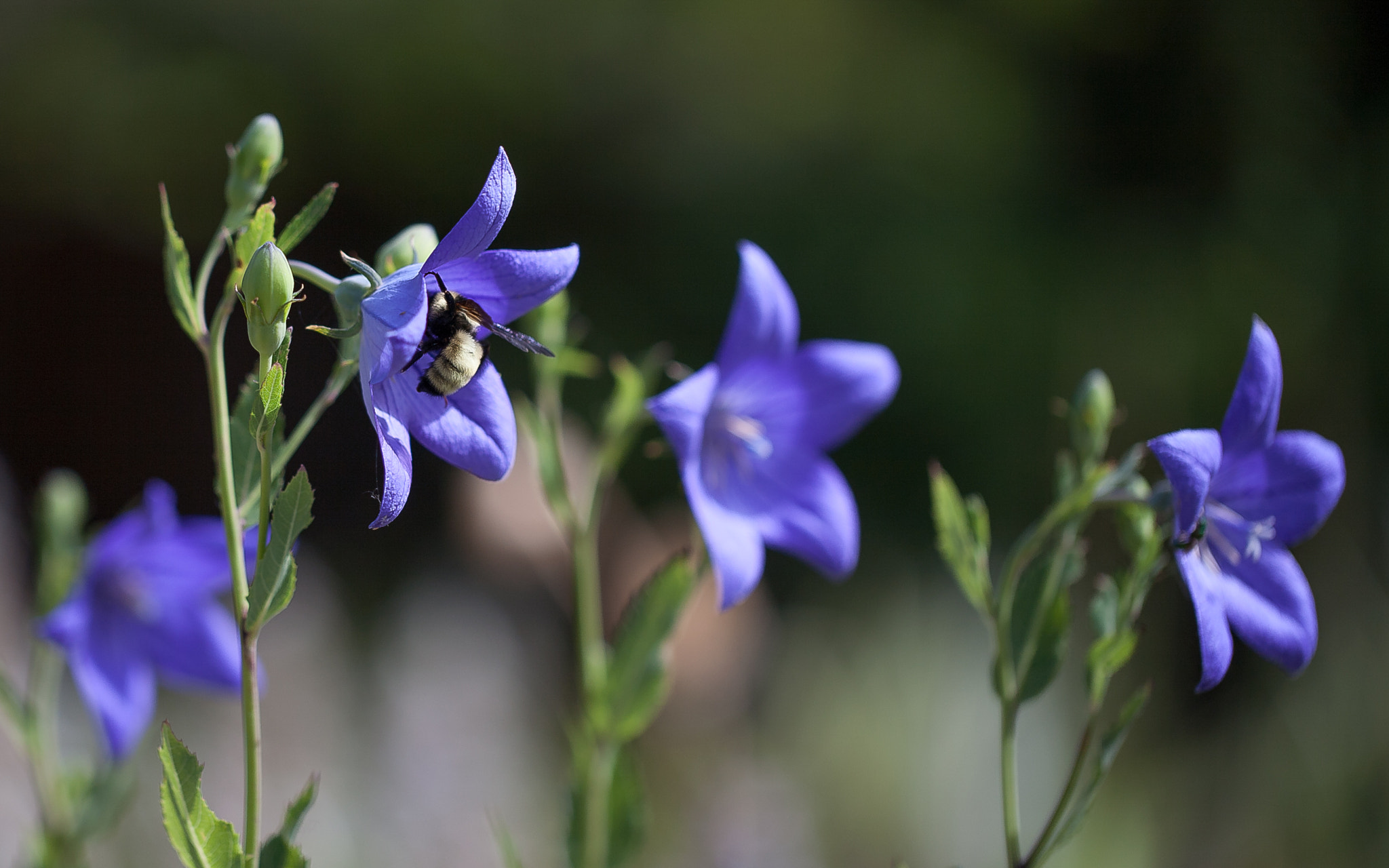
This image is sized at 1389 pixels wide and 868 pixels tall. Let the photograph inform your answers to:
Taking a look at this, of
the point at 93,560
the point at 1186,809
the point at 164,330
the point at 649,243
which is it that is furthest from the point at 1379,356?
the point at 164,330

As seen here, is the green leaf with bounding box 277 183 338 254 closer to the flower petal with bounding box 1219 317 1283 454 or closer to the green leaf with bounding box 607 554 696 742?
the green leaf with bounding box 607 554 696 742

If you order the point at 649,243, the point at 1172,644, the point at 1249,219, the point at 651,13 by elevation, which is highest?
the point at 651,13

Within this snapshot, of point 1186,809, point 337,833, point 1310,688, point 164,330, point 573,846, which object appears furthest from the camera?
point 164,330

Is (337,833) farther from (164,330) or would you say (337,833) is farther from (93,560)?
(164,330)

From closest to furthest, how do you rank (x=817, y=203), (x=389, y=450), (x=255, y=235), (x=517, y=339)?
(x=389, y=450) → (x=255, y=235) → (x=517, y=339) → (x=817, y=203)

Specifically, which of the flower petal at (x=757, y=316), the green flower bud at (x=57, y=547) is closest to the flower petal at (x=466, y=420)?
the flower petal at (x=757, y=316)

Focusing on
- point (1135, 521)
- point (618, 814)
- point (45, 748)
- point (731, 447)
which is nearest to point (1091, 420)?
point (1135, 521)

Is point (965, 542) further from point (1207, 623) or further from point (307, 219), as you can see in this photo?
point (307, 219)
